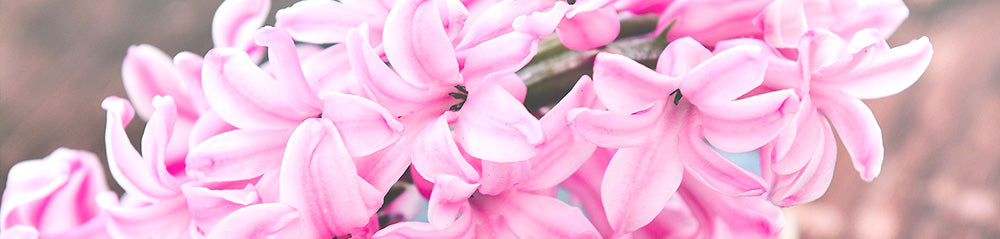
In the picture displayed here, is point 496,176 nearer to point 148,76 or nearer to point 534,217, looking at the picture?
point 534,217

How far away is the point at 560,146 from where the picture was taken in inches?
6.1

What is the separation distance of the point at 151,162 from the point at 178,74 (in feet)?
0.14

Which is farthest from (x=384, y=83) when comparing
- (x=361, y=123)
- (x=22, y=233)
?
(x=22, y=233)

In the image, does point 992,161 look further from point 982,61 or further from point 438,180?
point 438,180

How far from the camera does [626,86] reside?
140mm

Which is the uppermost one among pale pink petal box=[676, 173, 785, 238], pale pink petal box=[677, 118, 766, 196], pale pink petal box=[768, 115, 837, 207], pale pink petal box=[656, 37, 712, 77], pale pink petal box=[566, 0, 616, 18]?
pale pink petal box=[566, 0, 616, 18]

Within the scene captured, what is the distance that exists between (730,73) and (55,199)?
0.19 m

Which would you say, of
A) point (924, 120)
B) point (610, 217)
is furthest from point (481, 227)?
point (924, 120)

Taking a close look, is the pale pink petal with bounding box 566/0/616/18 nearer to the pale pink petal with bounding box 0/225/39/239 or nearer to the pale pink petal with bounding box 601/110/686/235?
the pale pink petal with bounding box 601/110/686/235

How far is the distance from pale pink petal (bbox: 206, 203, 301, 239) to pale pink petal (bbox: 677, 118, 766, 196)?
8 cm

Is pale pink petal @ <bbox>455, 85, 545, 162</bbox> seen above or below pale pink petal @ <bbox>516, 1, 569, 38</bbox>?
below

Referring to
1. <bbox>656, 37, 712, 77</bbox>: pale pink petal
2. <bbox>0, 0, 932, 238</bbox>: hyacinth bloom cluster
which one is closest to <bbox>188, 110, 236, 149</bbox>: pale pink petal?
<bbox>0, 0, 932, 238</bbox>: hyacinth bloom cluster

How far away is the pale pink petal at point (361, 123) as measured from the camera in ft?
0.49

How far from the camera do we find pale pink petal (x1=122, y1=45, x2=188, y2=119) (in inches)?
8.4
